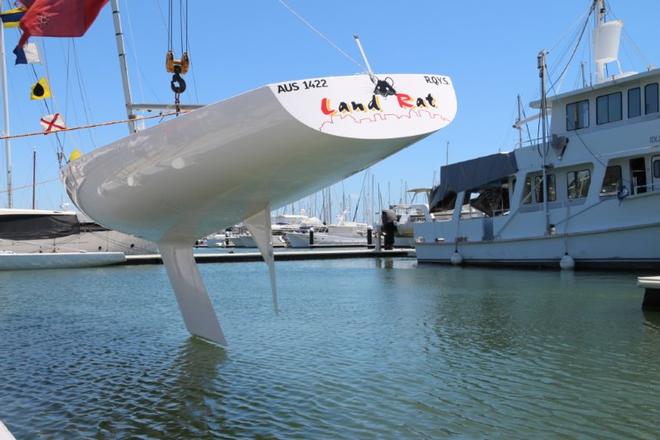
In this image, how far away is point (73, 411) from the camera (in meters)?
6.48

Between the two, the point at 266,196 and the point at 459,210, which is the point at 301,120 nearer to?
the point at 266,196

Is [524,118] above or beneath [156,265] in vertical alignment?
above

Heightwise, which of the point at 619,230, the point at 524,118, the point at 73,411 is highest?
the point at 524,118

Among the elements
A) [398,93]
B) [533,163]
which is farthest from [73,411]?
[533,163]

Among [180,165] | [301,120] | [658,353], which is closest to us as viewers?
[301,120]

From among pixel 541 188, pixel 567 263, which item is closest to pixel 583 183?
pixel 541 188

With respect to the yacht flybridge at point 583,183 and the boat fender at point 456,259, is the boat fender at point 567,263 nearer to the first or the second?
the yacht flybridge at point 583,183

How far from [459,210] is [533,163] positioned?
4.92m

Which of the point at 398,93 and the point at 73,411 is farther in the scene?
the point at 73,411

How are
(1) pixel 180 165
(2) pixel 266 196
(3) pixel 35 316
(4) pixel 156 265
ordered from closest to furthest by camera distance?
1. (1) pixel 180 165
2. (2) pixel 266 196
3. (3) pixel 35 316
4. (4) pixel 156 265

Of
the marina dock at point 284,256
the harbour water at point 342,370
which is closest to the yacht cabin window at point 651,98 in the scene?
the harbour water at point 342,370

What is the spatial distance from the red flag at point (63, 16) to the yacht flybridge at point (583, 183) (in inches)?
785

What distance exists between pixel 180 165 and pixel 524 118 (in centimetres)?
2829

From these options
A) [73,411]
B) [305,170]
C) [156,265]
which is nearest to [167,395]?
[73,411]
